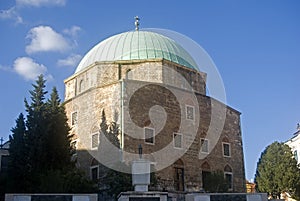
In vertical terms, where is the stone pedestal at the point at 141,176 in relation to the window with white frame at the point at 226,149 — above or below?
below

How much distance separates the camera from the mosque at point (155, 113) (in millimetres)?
19891

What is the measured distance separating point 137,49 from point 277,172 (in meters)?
9.50

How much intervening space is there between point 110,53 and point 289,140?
1448 centimetres

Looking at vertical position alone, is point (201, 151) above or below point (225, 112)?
below

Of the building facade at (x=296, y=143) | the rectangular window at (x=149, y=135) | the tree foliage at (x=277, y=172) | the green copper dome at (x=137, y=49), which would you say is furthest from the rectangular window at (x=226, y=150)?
the building facade at (x=296, y=143)

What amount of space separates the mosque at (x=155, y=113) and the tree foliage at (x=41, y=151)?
2044 millimetres

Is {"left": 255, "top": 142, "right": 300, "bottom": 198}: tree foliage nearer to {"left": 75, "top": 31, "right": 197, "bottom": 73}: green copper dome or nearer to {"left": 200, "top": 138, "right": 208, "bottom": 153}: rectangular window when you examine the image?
{"left": 200, "top": 138, "right": 208, "bottom": 153}: rectangular window

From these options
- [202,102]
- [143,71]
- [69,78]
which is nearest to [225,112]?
[202,102]

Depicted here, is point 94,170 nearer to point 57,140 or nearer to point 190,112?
point 57,140

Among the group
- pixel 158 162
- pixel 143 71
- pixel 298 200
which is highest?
pixel 143 71

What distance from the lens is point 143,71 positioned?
22344 millimetres

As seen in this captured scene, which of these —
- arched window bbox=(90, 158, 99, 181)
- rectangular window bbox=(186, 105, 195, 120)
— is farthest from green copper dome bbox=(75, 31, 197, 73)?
arched window bbox=(90, 158, 99, 181)

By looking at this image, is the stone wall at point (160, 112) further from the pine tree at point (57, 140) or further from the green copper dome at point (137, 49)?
the pine tree at point (57, 140)

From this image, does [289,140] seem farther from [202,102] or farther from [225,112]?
[202,102]
